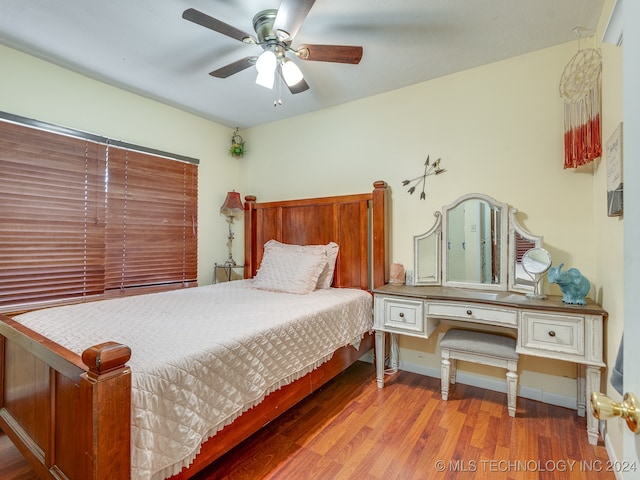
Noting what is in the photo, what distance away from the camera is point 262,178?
3.64 meters

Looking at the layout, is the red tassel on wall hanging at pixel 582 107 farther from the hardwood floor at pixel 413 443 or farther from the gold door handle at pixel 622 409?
the gold door handle at pixel 622 409


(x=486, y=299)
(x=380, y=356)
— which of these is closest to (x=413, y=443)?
(x=380, y=356)

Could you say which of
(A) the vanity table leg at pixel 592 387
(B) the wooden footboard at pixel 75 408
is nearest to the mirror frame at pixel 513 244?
(A) the vanity table leg at pixel 592 387

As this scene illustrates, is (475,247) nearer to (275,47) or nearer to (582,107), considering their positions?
(582,107)

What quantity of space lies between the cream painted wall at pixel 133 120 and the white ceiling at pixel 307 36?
117 millimetres

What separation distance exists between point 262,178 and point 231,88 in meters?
1.11

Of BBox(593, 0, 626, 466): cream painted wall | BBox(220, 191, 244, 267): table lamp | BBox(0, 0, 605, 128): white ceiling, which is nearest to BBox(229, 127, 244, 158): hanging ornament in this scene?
BBox(220, 191, 244, 267): table lamp

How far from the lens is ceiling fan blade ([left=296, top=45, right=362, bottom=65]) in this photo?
5.84ft

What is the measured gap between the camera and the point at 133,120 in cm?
279

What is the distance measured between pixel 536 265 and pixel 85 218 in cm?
337

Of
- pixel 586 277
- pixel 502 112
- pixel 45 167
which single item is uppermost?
pixel 502 112

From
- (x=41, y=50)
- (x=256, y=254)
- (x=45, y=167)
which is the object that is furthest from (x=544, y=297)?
(x=41, y=50)

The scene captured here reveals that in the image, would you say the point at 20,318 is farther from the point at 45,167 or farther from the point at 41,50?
the point at 41,50

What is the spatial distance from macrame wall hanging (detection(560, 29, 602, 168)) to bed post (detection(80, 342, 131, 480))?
102 inches
